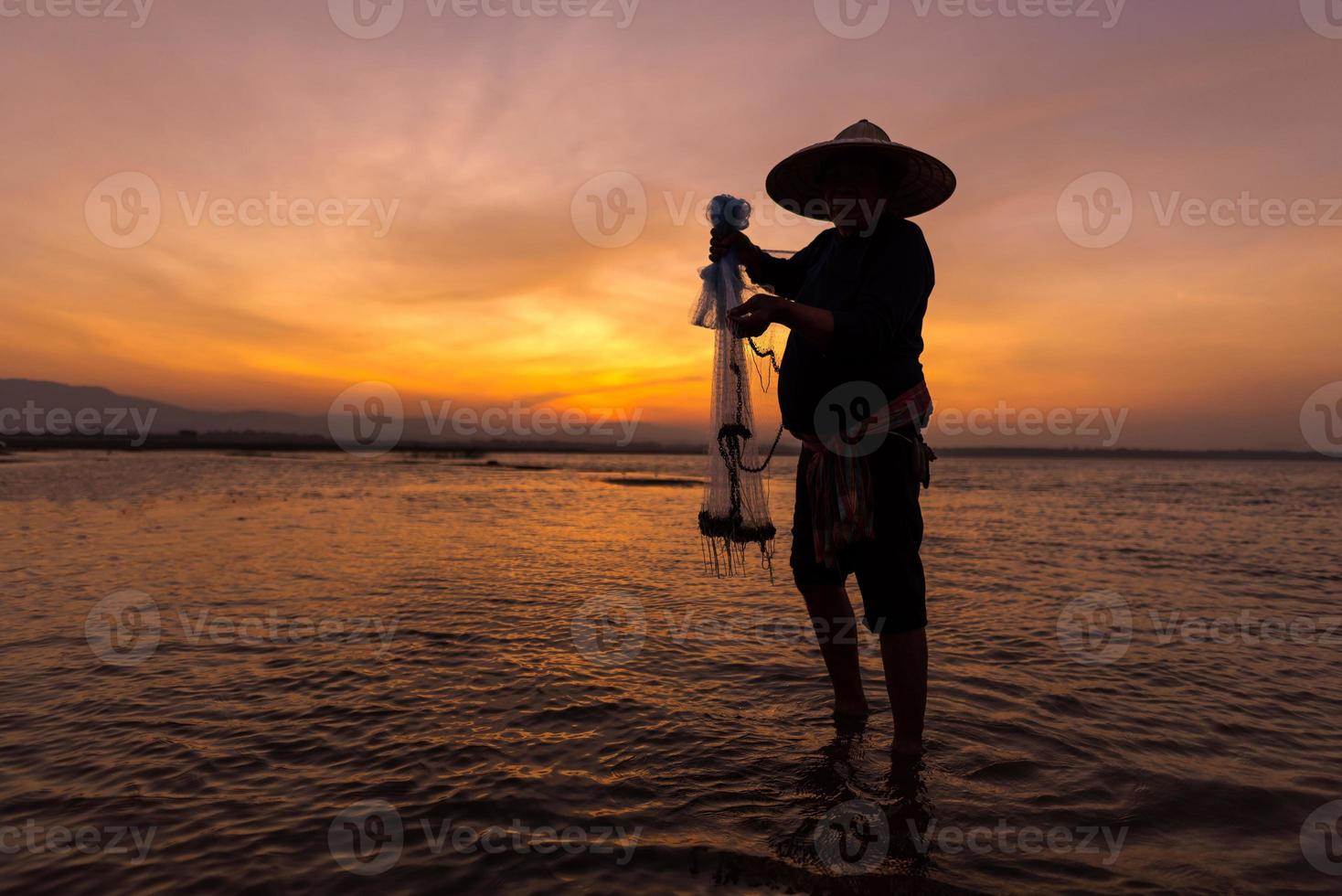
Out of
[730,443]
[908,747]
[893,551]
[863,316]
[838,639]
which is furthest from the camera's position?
[730,443]

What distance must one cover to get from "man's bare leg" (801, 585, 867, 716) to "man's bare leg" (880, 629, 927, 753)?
0.29 meters

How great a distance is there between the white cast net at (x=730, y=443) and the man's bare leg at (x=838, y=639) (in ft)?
2.05

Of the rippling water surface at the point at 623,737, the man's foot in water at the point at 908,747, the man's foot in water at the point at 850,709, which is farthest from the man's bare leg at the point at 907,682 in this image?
the man's foot in water at the point at 850,709

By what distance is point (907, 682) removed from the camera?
3.34 m

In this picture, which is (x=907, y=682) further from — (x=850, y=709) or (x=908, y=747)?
(x=850, y=709)

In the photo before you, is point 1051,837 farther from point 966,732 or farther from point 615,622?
point 615,622

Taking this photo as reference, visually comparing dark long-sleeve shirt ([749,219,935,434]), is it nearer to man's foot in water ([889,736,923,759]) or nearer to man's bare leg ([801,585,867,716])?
man's bare leg ([801,585,867,716])

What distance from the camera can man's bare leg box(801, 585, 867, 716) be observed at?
371cm

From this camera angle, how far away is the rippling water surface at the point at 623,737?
265 cm

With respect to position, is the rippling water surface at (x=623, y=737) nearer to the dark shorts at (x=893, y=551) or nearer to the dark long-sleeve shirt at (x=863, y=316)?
the dark shorts at (x=893, y=551)

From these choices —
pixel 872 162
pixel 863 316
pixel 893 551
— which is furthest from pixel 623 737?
pixel 872 162

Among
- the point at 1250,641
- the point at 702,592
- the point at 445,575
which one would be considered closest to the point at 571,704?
the point at 702,592

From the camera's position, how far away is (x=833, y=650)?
383cm

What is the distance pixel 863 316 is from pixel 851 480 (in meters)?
0.90
